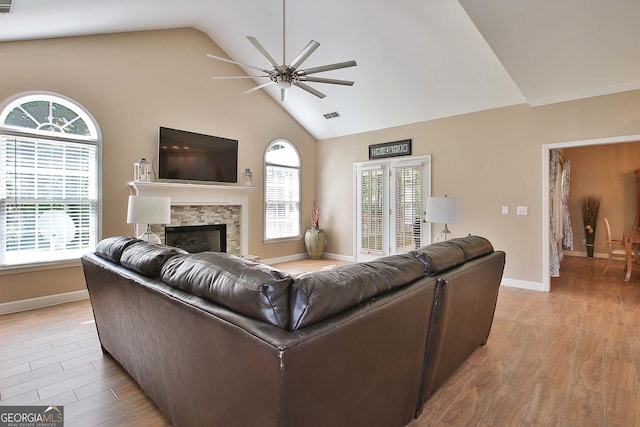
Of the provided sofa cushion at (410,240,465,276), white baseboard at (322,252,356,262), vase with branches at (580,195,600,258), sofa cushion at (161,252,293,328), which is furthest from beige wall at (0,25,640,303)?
vase with branches at (580,195,600,258)

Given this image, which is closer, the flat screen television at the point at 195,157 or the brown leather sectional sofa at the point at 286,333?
the brown leather sectional sofa at the point at 286,333

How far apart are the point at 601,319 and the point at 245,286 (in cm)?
398

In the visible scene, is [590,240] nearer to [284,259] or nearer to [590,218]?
[590,218]

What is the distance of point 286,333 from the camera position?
3.42 ft

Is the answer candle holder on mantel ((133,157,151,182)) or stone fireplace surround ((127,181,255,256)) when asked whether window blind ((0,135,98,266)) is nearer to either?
candle holder on mantel ((133,157,151,182))

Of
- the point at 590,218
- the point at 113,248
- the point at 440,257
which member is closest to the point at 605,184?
the point at 590,218

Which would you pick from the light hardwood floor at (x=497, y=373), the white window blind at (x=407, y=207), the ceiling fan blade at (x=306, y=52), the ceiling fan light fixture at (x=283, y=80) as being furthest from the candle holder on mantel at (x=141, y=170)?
the white window blind at (x=407, y=207)

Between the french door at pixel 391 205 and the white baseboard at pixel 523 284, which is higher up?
the french door at pixel 391 205

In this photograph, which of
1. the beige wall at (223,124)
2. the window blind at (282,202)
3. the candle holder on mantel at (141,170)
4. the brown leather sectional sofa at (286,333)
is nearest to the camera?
the brown leather sectional sofa at (286,333)

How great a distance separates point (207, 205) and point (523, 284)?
16.5ft

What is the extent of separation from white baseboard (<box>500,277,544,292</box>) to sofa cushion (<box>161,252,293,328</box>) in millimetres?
4711

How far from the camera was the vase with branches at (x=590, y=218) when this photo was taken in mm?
7062

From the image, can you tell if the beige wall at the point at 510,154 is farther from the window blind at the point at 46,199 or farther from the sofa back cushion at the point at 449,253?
the window blind at the point at 46,199

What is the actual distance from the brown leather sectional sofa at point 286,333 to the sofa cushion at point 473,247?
140 mm
